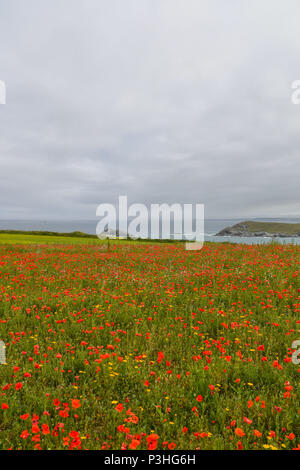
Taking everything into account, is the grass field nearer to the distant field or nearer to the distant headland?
the distant field

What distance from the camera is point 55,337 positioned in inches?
200

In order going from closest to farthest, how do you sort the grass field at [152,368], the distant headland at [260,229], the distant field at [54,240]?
the grass field at [152,368]
the distant field at [54,240]
the distant headland at [260,229]

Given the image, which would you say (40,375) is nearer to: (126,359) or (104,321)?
(126,359)

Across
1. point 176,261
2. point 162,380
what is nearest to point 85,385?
point 162,380

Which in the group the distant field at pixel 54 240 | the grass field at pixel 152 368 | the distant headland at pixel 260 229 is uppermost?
the distant headland at pixel 260 229

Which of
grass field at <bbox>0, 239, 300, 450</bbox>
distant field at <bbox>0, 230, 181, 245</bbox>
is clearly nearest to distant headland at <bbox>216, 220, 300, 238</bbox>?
distant field at <bbox>0, 230, 181, 245</bbox>

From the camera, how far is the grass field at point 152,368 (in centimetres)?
294

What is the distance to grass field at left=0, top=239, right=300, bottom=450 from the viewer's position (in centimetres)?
294

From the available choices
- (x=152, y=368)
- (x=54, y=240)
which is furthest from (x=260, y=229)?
(x=152, y=368)

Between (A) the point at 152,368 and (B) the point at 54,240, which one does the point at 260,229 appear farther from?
(A) the point at 152,368

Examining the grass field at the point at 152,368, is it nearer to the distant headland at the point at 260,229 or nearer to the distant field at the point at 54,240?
the distant field at the point at 54,240

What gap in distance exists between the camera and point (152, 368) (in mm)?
4191

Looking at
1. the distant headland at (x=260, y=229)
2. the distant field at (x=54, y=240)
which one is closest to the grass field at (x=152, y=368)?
the distant field at (x=54, y=240)
